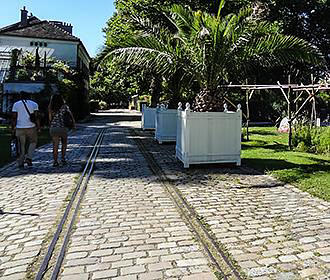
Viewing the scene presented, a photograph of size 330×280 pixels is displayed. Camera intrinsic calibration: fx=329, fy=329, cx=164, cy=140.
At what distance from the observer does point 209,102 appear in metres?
8.84

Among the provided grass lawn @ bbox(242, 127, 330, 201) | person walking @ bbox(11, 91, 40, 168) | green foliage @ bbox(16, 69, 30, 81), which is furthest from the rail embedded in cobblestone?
green foliage @ bbox(16, 69, 30, 81)

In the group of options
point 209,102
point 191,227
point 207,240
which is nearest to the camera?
point 207,240

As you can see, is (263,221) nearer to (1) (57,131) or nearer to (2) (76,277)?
(2) (76,277)

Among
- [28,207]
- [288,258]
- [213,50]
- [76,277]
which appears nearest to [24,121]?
[28,207]

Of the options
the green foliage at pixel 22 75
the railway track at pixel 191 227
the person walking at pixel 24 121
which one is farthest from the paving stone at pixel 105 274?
the green foliage at pixel 22 75

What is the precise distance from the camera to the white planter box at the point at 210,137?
8180 mm

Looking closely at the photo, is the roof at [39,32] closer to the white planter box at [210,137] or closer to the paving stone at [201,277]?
the white planter box at [210,137]

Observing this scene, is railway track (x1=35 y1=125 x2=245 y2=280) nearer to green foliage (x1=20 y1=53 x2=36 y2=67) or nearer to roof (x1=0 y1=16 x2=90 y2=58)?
green foliage (x1=20 y1=53 x2=36 y2=67)

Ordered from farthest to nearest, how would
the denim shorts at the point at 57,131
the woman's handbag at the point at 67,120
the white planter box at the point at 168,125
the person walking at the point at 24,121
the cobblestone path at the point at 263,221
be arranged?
the white planter box at the point at 168,125 → the woman's handbag at the point at 67,120 → the denim shorts at the point at 57,131 → the person walking at the point at 24,121 → the cobblestone path at the point at 263,221

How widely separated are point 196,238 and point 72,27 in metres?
49.9

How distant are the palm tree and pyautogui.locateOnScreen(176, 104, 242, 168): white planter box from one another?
63 centimetres

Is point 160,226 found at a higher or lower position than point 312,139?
lower

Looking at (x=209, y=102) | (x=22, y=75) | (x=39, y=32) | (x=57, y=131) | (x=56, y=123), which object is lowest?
(x=57, y=131)

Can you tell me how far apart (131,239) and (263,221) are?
6.22ft
